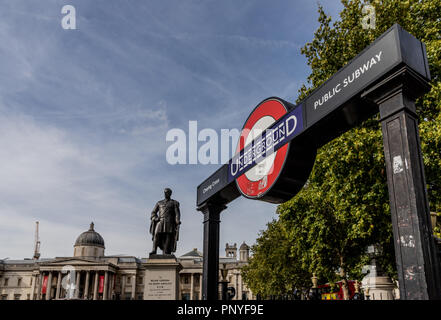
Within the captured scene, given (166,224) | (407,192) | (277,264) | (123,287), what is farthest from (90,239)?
(407,192)

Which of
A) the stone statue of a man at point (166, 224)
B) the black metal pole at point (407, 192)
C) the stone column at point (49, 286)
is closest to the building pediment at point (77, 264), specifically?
the stone column at point (49, 286)

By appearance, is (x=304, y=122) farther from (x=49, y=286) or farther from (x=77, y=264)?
(x=49, y=286)

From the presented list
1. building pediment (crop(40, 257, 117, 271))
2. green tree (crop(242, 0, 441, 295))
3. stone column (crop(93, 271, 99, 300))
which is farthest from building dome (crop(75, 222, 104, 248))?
green tree (crop(242, 0, 441, 295))

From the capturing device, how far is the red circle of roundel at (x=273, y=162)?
5.20m

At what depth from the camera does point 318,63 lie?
16750 millimetres

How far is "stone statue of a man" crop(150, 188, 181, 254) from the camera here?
41.0 feet

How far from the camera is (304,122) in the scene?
4.80m

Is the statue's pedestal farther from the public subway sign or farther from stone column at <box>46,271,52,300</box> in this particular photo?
stone column at <box>46,271,52,300</box>

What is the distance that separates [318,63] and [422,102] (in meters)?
5.16

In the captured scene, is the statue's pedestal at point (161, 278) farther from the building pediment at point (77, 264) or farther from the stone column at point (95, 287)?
the building pediment at point (77, 264)

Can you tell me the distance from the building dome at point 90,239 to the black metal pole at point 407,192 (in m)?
103

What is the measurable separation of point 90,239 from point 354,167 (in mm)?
95865
